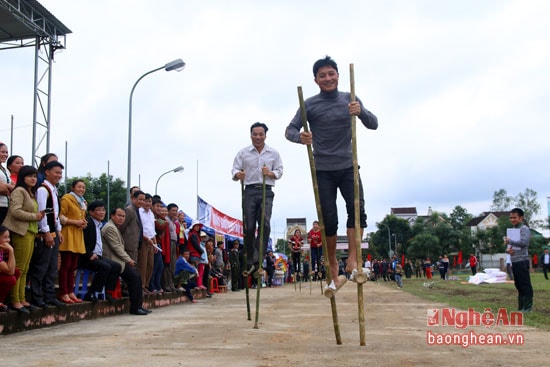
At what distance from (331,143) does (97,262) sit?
4669 millimetres

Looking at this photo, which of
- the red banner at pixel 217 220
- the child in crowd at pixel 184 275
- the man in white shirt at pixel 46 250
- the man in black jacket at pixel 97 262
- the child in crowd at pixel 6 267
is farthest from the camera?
the red banner at pixel 217 220

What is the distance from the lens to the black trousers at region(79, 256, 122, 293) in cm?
916

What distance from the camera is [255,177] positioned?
324 inches

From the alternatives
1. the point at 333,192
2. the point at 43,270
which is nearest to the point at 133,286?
the point at 43,270

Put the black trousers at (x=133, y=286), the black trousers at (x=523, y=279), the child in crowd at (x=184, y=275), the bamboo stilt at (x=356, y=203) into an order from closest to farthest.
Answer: the bamboo stilt at (x=356, y=203) < the black trousers at (x=133, y=286) < the black trousers at (x=523, y=279) < the child in crowd at (x=184, y=275)

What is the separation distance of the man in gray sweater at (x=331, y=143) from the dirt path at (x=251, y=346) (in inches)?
39.8

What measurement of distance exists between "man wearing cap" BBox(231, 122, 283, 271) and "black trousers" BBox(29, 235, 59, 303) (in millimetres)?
2652

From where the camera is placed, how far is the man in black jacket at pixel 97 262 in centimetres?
910

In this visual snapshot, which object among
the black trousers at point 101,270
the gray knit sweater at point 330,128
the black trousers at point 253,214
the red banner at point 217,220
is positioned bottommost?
the black trousers at point 101,270

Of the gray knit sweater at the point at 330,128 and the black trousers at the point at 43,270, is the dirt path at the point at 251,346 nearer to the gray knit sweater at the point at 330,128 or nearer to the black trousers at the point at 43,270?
the black trousers at the point at 43,270

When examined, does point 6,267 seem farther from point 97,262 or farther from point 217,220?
point 217,220

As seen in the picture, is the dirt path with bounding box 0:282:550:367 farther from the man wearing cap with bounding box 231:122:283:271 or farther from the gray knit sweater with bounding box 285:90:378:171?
the gray knit sweater with bounding box 285:90:378:171

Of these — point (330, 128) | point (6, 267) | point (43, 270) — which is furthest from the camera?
point (43, 270)

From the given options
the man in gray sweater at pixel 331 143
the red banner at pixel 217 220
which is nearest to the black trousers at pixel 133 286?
the man in gray sweater at pixel 331 143
